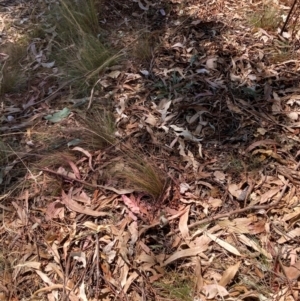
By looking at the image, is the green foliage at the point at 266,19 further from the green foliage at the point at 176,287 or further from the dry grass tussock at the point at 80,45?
the green foliage at the point at 176,287

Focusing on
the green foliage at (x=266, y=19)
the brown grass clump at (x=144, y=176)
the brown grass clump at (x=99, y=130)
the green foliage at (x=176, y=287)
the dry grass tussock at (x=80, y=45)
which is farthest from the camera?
the green foliage at (x=266, y=19)

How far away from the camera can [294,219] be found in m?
Result: 2.07

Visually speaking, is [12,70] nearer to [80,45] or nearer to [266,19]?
[80,45]

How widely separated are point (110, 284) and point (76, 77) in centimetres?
141

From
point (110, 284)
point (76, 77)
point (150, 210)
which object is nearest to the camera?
point (110, 284)

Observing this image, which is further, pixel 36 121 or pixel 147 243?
pixel 36 121

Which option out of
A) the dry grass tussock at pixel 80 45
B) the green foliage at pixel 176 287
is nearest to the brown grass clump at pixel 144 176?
the green foliage at pixel 176 287

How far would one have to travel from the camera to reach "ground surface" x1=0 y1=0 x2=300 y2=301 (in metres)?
1.97

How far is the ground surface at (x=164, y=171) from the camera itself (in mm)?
1974

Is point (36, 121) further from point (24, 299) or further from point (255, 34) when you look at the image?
point (255, 34)

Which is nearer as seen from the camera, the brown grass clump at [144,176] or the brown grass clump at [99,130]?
the brown grass clump at [144,176]

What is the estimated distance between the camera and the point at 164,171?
2279 mm

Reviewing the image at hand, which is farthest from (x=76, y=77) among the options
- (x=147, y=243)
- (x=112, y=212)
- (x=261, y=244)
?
(x=261, y=244)

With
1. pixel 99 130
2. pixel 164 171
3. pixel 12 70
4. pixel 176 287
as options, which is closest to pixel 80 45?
pixel 12 70
